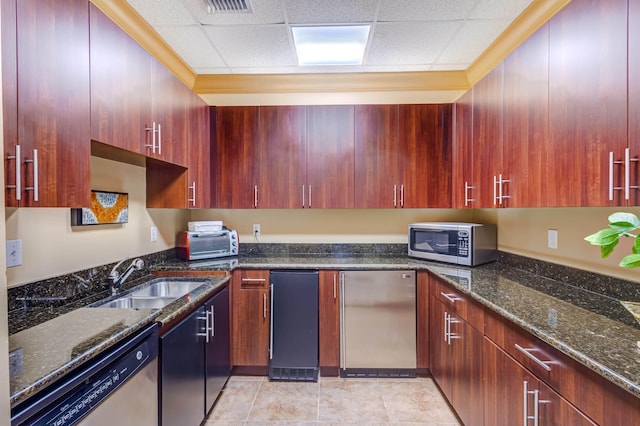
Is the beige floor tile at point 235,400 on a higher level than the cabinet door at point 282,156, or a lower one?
lower

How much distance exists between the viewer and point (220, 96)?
2990mm

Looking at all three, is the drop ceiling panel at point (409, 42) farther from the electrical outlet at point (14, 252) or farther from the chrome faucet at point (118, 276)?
the electrical outlet at point (14, 252)

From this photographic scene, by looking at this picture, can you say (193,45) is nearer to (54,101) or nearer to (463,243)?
(54,101)

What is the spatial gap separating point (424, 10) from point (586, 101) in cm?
117

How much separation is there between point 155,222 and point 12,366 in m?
1.66

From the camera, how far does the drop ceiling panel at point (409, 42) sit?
211 cm

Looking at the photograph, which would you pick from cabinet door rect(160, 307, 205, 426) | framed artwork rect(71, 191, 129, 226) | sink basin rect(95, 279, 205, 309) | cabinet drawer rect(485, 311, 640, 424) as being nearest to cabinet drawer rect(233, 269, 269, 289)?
sink basin rect(95, 279, 205, 309)

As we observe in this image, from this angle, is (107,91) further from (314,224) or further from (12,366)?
(314,224)

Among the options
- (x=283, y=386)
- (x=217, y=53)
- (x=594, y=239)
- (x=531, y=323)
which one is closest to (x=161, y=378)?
(x=283, y=386)

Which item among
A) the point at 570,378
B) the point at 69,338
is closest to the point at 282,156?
the point at 69,338

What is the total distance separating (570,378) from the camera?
3.34ft

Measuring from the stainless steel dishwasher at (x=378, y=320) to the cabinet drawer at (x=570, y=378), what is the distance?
1.01 m

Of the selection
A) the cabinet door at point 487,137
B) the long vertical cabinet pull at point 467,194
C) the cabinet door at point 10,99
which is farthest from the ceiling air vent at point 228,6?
the long vertical cabinet pull at point 467,194

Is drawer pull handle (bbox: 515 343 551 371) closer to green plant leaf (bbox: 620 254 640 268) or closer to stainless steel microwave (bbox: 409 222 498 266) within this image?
green plant leaf (bbox: 620 254 640 268)
